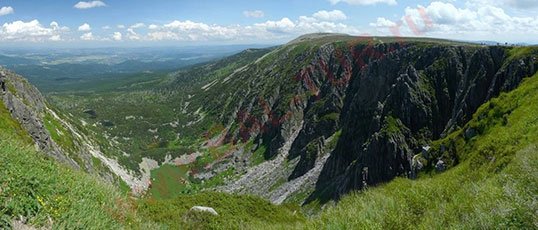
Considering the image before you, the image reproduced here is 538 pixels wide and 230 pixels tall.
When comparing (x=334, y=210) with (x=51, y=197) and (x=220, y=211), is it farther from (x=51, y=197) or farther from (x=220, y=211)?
(x=220, y=211)

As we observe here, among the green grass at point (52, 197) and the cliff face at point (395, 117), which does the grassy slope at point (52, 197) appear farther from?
the cliff face at point (395, 117)

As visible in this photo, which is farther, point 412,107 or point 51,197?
point 412,107

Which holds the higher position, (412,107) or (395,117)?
(412,107)

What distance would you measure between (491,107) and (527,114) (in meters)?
18.3

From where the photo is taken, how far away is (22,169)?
50.0 feet

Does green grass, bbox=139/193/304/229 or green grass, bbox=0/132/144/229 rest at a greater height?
green grass, bbox=0/132/144/229

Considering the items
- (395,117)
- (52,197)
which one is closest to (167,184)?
(395,117)

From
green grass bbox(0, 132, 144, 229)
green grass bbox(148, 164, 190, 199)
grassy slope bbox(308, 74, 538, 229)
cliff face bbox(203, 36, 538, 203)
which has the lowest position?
green grass bbox(148, 164, 190, 199)

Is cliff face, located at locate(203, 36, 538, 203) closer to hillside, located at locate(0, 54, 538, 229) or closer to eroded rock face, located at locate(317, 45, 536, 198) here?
eroded rock face, located at locate(317, 45, 536, 198)

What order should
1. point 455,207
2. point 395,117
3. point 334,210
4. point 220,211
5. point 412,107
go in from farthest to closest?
point 395,117
point 412,107
point 220,211
point 334,210
point 455,207

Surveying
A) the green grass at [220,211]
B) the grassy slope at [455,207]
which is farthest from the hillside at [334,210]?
the green grass at [220,211]

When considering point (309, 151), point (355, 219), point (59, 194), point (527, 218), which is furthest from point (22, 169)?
point (309, 151)

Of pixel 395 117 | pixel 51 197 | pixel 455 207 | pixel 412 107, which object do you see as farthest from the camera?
pixel 395 117

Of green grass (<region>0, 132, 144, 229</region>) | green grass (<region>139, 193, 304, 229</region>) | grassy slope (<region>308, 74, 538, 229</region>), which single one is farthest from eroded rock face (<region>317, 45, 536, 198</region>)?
green grass (<region>0, 132, 144, 229</region>)
